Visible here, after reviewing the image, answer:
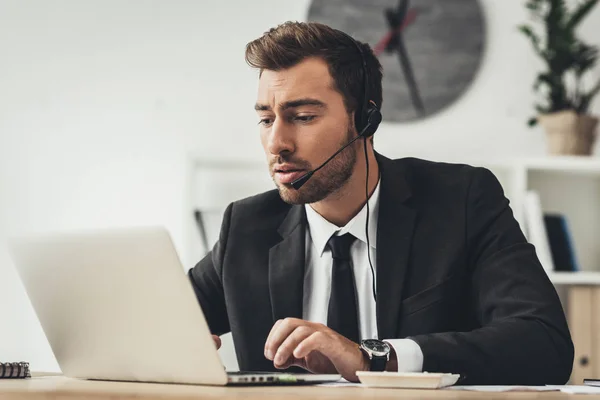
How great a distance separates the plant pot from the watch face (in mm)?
2122

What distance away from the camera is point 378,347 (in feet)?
4.12

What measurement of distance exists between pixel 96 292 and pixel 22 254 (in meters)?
0.16

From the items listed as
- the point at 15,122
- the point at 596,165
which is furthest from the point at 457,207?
the point at 15,122

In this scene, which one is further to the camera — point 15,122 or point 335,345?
point 15,122

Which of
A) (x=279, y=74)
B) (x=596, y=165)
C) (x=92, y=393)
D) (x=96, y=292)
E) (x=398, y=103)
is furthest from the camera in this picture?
(x=398, y=103)

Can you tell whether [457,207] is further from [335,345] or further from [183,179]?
[183,179]

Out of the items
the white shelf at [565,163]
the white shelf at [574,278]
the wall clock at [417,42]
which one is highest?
the wall clock at [417,42]

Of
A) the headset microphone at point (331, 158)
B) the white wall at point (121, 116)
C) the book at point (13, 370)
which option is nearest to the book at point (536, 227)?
the white wall at point (121, 116)

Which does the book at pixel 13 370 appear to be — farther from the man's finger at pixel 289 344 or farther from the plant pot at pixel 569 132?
the plant pot at pixel 569 132

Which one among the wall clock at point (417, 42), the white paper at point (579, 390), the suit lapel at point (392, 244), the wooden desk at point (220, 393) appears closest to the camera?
the wooden desk at point (220, 393)

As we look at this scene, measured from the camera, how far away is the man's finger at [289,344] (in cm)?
117

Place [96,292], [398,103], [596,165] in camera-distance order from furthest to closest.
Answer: [398,103]
[596,165]
[96,292]

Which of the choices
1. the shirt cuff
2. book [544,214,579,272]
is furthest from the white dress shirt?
book [544,214,579,272]

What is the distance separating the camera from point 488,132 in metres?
3.40
